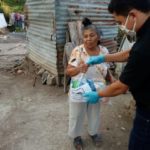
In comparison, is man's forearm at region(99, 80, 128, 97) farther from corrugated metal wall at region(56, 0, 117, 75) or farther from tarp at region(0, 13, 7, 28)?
tarp at region(0, 13, 7, 28)

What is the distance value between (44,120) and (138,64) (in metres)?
3.13

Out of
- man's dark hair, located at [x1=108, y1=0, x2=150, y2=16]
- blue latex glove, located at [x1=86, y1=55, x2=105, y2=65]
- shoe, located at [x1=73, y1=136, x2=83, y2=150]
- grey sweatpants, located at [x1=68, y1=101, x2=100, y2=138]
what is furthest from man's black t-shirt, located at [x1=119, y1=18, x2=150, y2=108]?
shoe, located at [x1=73, y1=136, x2=83, y2=150]

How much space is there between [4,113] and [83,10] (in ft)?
10.5

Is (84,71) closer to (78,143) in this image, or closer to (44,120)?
(78,143)

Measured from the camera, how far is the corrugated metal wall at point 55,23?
6.06m

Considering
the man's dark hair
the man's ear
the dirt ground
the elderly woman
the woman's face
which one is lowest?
the dirt ground

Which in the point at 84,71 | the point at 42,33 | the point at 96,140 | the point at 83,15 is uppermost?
the point at 83,15

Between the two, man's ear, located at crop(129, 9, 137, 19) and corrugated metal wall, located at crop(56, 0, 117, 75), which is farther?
corrugated metal wall, located at crop(56, 0, 117, 75)

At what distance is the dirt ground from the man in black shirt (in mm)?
1733

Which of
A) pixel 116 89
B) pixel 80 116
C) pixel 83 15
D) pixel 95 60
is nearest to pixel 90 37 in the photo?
pixel 95 60

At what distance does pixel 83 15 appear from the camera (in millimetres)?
6527

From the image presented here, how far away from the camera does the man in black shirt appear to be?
1.85 m

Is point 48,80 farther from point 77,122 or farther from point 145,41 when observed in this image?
point 145,41

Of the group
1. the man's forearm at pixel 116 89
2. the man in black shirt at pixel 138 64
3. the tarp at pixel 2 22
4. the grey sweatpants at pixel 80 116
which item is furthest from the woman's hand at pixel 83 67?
the tarp at pixel 2 22
